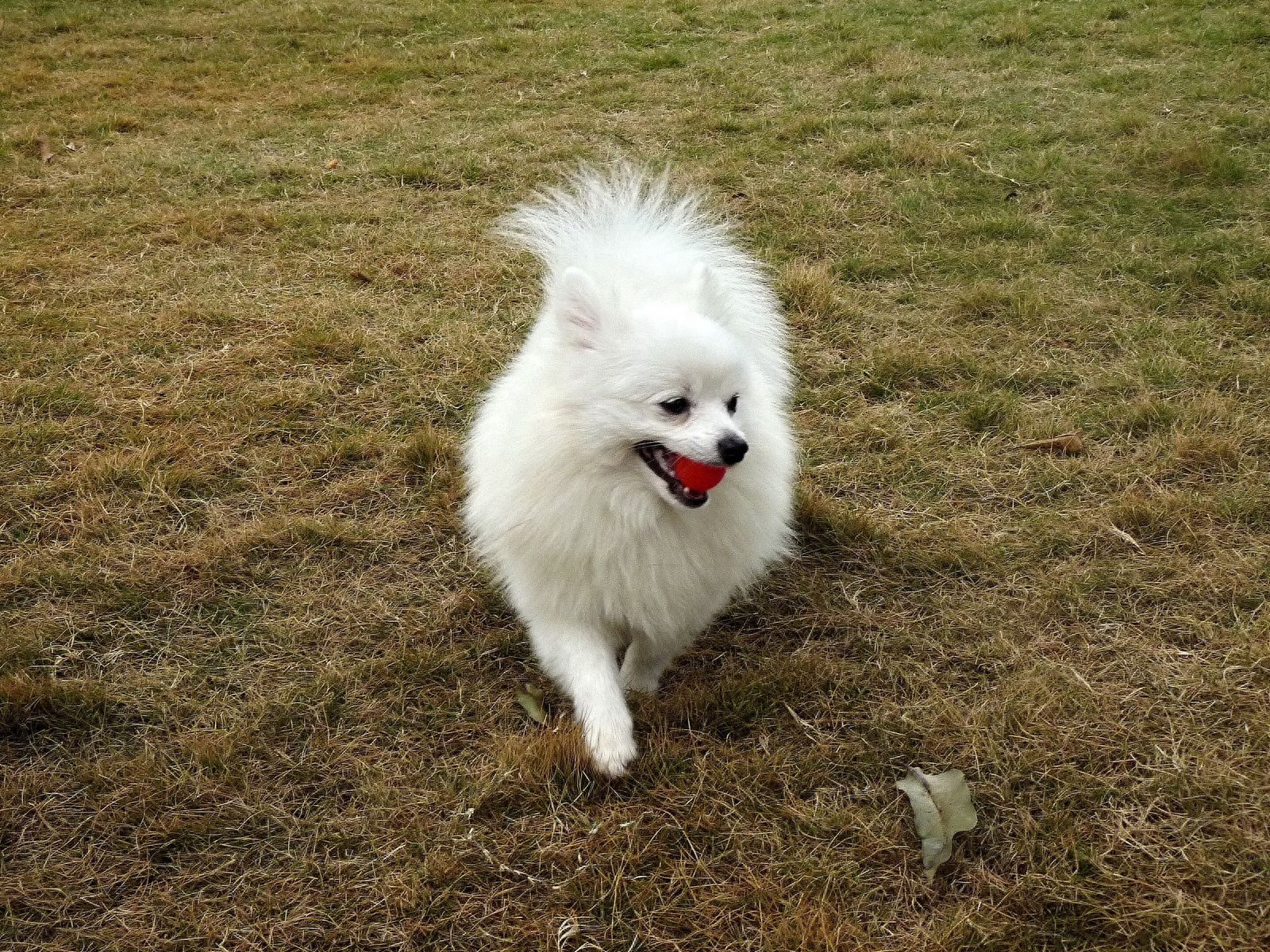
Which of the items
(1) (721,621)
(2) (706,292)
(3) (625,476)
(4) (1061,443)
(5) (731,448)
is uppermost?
(2) (706,292)

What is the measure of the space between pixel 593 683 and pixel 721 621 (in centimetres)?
48

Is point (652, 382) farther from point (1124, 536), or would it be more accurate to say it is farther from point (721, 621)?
point (1124, 536)

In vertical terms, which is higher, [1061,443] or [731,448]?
[731,448]

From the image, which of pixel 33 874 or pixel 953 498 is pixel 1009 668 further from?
pixel 33 874

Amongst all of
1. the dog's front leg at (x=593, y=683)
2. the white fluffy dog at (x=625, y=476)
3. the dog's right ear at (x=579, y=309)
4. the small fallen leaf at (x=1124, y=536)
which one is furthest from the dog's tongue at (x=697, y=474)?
the small fallen leaf at (x=1124, y=536)

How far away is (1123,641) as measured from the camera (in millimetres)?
2232

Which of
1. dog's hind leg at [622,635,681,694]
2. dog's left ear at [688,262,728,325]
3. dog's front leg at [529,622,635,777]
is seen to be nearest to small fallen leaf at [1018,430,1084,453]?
dog's left ear at [688,262,728,325]

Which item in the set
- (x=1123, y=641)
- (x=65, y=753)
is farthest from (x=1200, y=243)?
(x=65, y=753)

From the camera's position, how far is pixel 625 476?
198 centimetres

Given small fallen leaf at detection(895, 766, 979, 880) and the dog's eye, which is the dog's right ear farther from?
small fallen leaf at detection(895, 766, 979, 880)

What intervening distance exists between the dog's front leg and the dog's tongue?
1.32ft

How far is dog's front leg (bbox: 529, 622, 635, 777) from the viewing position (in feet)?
6.38

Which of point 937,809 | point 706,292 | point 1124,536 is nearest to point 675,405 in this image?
point 706,292

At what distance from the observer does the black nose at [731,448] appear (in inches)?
72.6
